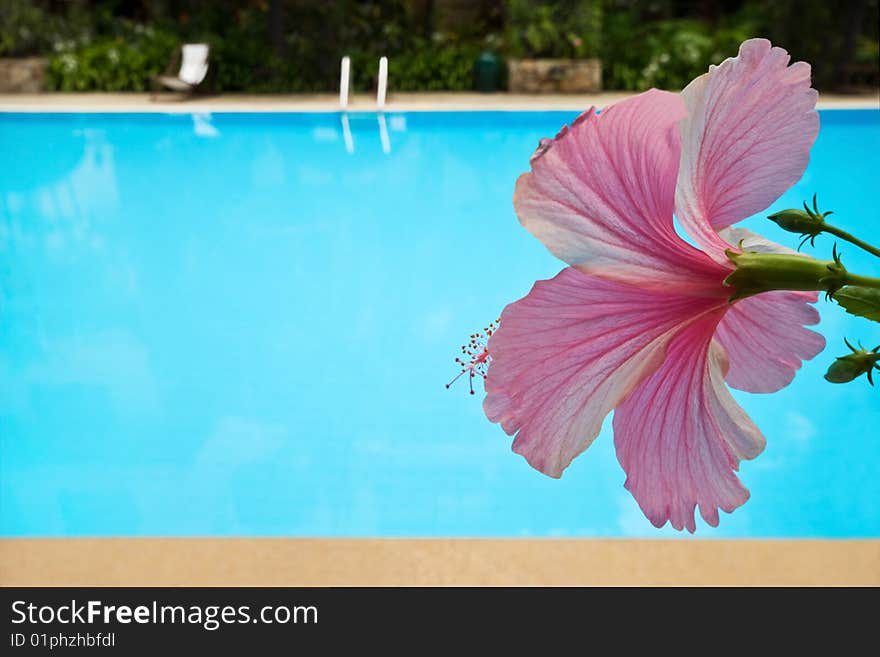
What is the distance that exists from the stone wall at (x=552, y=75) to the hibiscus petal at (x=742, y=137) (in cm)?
774

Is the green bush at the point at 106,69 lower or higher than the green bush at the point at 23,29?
lower

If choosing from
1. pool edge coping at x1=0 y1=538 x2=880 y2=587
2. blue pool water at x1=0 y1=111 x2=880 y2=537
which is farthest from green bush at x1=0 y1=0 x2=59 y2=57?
pool edge coping at x1=0 y1=538 x2=880 y2=587

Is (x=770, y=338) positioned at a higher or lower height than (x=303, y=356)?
higher

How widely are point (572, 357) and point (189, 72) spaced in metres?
7.91

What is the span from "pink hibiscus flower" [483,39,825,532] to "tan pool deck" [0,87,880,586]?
104 cm

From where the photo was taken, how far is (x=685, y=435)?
0.89ft

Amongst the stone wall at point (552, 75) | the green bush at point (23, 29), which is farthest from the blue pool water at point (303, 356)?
the green bush at point (23, 29)

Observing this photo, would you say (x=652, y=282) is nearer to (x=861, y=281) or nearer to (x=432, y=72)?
(x=861, y=281)

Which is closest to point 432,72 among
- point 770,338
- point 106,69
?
point 106,69

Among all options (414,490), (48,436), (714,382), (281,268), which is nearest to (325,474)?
(414,490)

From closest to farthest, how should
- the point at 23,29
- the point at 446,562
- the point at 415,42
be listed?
1. the point at 446,562
2. the point at 23,29
3. the point at 415,42

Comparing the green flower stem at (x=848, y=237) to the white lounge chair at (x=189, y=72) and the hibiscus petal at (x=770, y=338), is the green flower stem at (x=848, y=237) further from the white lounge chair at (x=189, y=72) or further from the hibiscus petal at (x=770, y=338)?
the white lounge chair at (x=189, y=72)

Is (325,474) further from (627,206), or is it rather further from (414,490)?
(627,206)

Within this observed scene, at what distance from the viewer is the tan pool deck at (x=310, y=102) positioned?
7.01m
